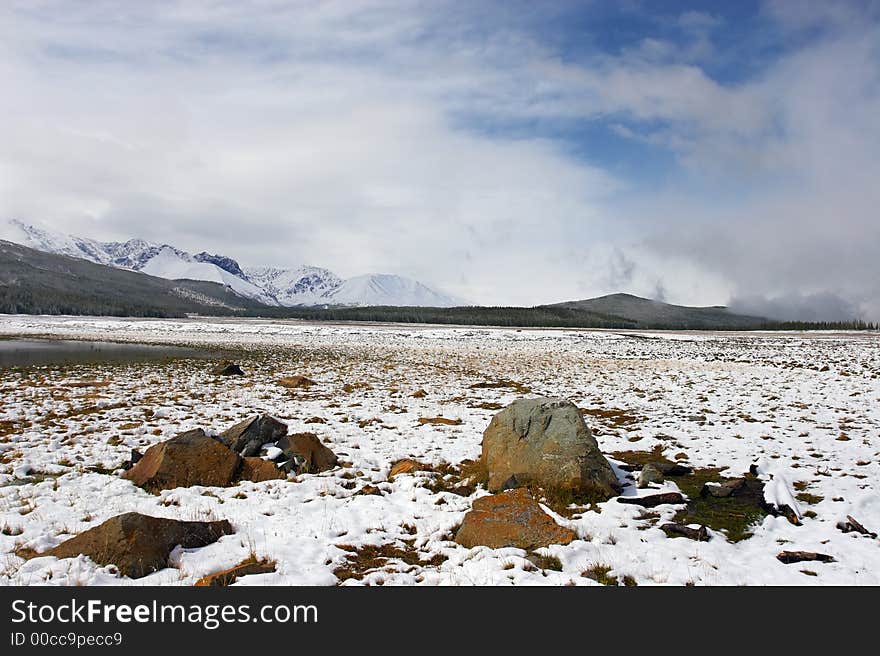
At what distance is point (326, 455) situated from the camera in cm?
1161

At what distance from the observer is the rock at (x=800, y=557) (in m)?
6.89

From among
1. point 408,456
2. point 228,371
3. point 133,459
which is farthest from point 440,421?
point 228,371

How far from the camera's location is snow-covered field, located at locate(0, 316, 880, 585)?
6672 mm

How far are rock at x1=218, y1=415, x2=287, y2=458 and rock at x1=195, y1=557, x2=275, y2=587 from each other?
5058 millimetres

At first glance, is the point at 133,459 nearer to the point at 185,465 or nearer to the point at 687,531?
the point at 185,465

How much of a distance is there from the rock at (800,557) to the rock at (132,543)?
839 centimetres

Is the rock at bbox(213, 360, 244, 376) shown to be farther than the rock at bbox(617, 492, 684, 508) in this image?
Yes

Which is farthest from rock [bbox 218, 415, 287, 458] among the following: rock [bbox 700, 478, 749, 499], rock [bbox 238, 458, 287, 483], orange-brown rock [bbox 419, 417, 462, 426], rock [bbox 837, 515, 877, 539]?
rock [bbox 837, 515, 877, 539]

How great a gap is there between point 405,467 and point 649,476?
528 centimetres

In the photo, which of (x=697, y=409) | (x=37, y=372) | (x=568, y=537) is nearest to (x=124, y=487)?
(x=568, y=537)

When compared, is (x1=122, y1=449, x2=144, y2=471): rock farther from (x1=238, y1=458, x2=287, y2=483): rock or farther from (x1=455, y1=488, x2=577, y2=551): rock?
(x1=455, y1=488, x2=577, y2=551): rock
